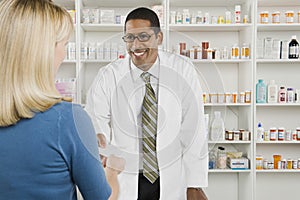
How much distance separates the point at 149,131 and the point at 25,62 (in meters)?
0.36

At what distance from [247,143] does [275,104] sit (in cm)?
36

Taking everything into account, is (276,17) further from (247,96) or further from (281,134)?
(281,134)

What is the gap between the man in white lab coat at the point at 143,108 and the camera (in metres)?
0.94

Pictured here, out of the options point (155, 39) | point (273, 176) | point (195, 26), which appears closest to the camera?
point (155, 39)

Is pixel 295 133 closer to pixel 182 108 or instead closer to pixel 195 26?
pixel 195 26

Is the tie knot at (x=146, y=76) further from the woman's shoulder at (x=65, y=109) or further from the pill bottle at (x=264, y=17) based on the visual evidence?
the pill bottle at (x=264, y=17)

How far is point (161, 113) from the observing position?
1.04m

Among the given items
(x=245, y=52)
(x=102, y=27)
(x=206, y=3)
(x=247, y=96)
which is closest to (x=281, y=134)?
(x=247, y=96)

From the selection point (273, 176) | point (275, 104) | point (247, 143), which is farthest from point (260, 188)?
point (275, 104)

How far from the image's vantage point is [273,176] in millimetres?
3484

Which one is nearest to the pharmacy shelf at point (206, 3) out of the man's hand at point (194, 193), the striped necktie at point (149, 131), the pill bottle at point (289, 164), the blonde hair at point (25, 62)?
the pill bottle at point (289, 164)

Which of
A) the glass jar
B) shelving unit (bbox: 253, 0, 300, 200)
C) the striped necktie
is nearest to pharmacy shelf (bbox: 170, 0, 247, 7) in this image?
shelving unit (bbox: 253, 0, 300, 200)

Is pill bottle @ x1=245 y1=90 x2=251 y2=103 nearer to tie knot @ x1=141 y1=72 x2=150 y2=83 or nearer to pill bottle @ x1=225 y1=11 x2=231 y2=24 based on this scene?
pill bottle @ x1=225 y1=11 x2=231 y2=24

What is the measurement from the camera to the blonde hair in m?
0.75
